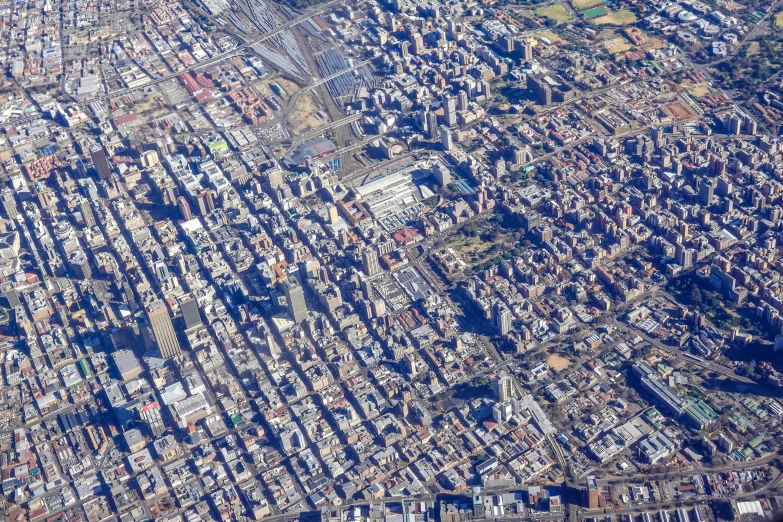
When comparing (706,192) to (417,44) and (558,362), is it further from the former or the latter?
(417,44)

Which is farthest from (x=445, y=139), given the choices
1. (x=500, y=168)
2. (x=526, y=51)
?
(x=526, y=51)

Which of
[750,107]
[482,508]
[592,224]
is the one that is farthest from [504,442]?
[750,107]

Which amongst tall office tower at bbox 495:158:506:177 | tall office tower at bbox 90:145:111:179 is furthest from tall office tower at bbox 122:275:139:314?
tall office tower at bbox 495:158:506:177

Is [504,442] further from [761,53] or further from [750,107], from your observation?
[761,53]

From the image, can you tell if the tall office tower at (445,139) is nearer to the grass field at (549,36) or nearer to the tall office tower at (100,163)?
the grass field at (549,36)

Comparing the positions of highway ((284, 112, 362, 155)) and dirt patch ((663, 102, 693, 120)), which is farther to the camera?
highway ((284, 112, 362, 155))

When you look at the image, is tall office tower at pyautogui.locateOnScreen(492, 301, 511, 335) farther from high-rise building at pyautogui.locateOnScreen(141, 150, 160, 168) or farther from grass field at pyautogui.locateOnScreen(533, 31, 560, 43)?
grass field at pyautogui.locateOnScreen(533, 31, 560, 43)

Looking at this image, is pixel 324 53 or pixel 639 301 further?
pixel 324 53
